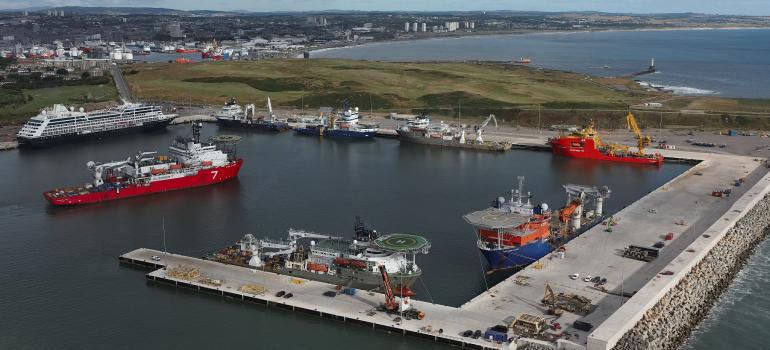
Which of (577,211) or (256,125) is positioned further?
(256,125)

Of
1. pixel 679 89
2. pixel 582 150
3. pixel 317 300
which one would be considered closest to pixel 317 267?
pixel 317 300

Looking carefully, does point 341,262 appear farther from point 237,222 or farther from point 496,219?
point 237,222

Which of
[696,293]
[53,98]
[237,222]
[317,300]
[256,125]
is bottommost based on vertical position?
[237,222]

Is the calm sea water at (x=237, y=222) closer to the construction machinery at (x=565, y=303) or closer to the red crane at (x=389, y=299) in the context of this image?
Answer: the red crane at (x=389, y=299)

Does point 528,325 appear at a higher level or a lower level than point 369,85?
lower

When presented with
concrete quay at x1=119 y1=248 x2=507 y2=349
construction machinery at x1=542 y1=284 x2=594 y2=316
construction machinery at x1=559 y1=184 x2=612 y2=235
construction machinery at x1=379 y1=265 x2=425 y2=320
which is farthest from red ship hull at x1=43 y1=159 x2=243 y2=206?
construction machinery at x1=542 y1=284 x2=594 y2=316

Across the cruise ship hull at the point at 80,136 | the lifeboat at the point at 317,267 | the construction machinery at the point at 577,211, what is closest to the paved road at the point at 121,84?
the cruise ship hull at the point at 80,136

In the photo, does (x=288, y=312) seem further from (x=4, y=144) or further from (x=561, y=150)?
(x=4, y=144)

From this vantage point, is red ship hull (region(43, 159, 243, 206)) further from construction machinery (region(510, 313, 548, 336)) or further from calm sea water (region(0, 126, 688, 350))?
construction machinery (region(510, 313, 548, 336))
